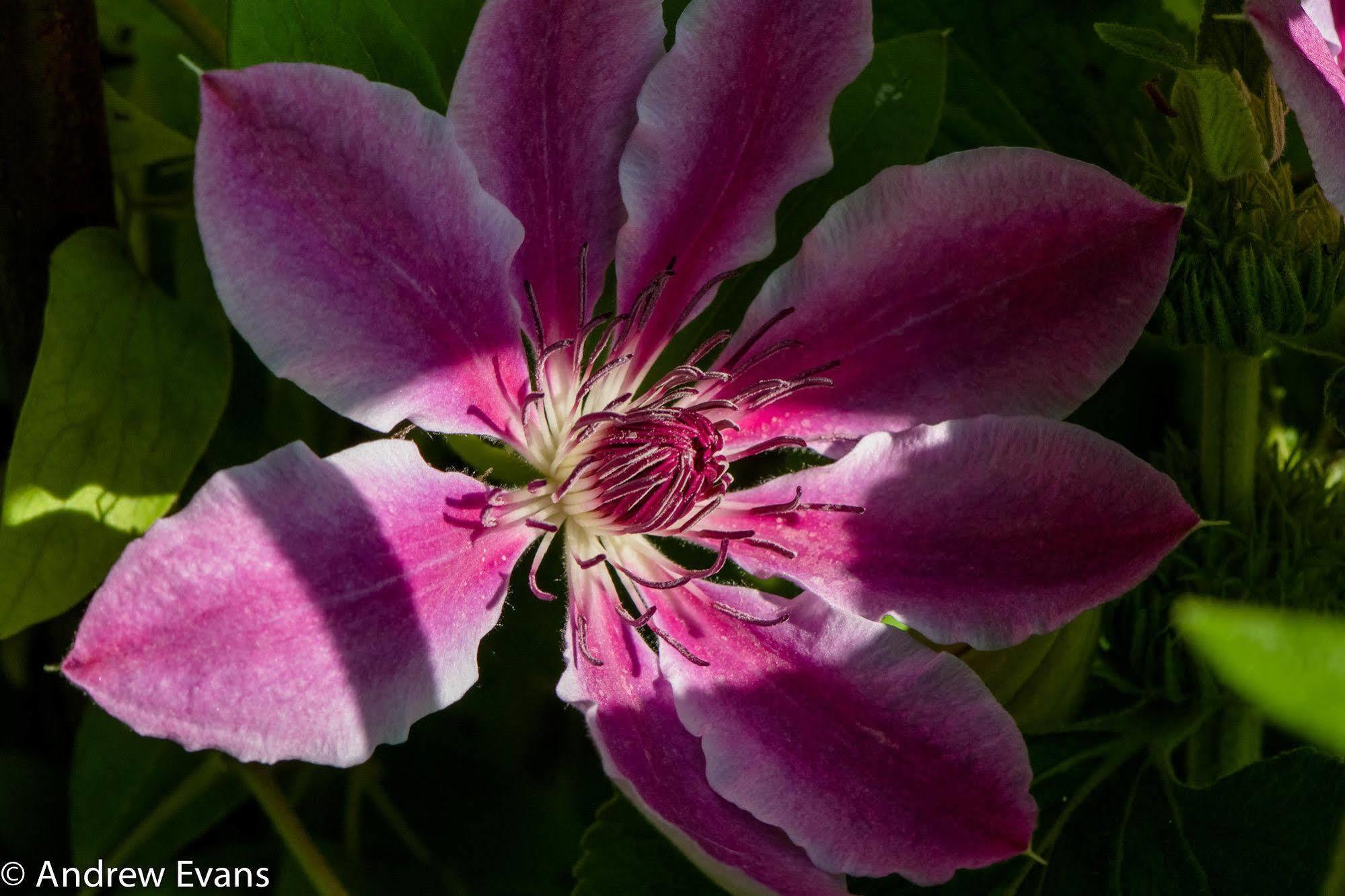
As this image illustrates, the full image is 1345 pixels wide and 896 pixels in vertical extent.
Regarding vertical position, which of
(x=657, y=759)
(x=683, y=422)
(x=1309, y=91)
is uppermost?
(x=1309, y=91)

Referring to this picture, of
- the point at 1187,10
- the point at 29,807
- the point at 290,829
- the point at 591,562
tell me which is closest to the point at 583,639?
the point at 591,562

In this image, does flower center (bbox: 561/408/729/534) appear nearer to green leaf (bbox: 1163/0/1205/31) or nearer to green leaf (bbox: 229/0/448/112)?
green leaf (bbox: 229/0/448/112)

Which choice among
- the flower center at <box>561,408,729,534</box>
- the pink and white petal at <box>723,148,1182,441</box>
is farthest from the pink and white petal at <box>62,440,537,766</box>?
the pink and white petal at <box>723,148,1182,441</box>

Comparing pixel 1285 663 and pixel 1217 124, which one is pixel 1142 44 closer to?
pixel 1217 124

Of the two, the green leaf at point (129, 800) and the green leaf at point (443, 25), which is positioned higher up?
the green leaf at point (443, 25)

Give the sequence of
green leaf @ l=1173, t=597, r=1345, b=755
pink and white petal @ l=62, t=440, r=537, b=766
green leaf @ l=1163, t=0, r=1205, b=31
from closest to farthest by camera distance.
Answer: green leaf @ l=1173, t=597, r=1345, b=755, pink and white petal @ l=62, t=440, r=537, b=766, green leaf @ l=1163, t=0, r=1205, b=31

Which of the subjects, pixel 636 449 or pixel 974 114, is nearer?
pixel 636 449

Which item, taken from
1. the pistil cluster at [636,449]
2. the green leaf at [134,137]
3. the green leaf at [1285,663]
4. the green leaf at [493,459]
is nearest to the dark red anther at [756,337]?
the pistil cluster at [636,449]

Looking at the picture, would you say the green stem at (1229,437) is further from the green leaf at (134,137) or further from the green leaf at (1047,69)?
the green leaf at (134,137)
